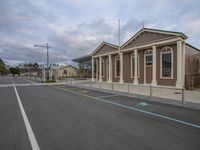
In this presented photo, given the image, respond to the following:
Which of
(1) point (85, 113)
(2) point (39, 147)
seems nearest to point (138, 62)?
(1) point (85, 113)

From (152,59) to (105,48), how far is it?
11446 mm

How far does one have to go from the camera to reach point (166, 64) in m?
19.6

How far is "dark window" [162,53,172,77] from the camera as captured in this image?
19184 millimetres

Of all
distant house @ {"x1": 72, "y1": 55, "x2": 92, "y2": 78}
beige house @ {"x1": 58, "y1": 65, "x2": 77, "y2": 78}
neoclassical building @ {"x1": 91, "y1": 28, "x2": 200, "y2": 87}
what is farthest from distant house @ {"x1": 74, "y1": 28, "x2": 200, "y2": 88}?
beige house @ {"x1": 58, "y1": 65, "x2": 77, "y2": 78}

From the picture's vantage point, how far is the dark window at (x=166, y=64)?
19184 millimetres

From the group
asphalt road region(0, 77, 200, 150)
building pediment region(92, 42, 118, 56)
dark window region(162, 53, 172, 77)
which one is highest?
building pediment region(92, 42, 118, 56)

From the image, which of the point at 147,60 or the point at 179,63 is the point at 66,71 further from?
the point at 179,63

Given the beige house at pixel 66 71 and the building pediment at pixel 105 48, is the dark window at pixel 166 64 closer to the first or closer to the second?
the building pediment at pixel 105 48

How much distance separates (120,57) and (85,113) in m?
19.4

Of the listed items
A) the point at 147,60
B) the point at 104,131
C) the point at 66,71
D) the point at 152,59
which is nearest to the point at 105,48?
the point at 147,60

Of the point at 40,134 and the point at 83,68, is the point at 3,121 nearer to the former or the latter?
the point at 40,134

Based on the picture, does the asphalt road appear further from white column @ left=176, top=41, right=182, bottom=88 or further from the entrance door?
the entrance door

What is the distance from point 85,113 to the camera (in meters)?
7.59

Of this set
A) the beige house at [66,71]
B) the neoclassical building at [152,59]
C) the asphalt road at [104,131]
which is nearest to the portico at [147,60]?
the neoclassical building at [152,59]
